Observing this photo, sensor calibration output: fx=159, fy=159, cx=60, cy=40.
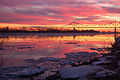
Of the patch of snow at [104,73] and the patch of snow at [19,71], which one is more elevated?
the patch of snow at [104,73]

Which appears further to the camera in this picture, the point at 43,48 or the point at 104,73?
the point at 43,48

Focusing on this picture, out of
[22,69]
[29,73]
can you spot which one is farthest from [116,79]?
[22,69]

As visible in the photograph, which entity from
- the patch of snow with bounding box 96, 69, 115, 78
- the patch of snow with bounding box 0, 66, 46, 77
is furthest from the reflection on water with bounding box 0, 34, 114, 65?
the patch of snow with bounding box 96, 69, 115, 78

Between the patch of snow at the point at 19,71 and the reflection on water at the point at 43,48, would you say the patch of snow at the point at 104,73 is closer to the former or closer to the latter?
the patch of snow at the point at 19,71

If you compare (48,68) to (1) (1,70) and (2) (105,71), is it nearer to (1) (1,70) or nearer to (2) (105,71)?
(1) (1,70)

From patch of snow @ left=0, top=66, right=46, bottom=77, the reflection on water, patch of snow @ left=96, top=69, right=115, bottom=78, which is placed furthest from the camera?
the reflection on water

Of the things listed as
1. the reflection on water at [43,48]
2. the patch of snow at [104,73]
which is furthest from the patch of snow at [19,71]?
the patch of snow at [104,73]

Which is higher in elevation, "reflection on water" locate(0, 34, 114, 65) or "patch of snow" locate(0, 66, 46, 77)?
"reflection on water" locate(0, 34, 114, 65)

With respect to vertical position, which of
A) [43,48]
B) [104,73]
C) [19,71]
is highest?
[43,48]

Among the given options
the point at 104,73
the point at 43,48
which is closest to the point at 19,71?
the point at 104,73

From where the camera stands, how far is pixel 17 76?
5.00 metres

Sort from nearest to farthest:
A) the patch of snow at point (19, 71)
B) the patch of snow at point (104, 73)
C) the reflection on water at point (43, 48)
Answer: the patch of snow at point (104, 73) < the patch of snow at point (19, 71) < the reflection on water at point (43, 48)

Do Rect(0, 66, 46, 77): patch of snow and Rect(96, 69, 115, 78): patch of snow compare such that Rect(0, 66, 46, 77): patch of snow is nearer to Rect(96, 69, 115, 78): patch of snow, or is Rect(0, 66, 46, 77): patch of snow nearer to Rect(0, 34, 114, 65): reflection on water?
Rect(0, 34, 114, 65): reflection on water

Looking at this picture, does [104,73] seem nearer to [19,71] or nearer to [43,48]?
[19,71]
